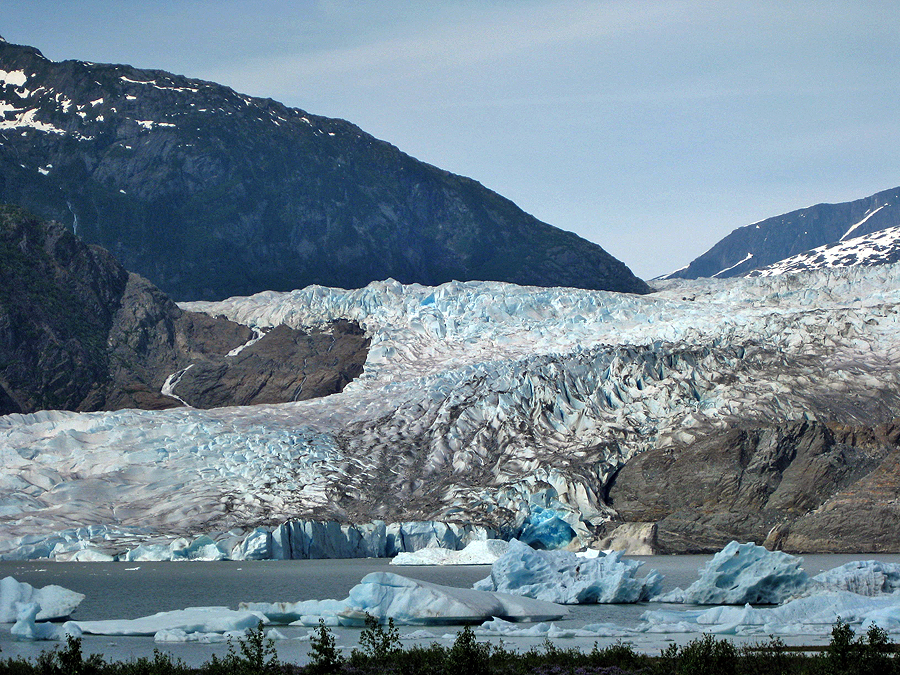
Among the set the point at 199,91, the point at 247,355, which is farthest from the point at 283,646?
the point at 199,91

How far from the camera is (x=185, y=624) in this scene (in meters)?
23.9

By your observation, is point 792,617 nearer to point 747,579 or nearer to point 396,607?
point 747,579

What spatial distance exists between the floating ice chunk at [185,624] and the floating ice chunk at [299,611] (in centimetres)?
50

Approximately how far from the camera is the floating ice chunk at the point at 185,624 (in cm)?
2369

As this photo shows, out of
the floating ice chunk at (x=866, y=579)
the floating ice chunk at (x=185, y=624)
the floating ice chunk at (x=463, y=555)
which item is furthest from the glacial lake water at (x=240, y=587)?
the floating ice chunk at (x=866, y=579)

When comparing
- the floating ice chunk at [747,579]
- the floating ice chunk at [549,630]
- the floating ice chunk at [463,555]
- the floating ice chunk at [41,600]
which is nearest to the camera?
the floating ice chunk at [549,630]

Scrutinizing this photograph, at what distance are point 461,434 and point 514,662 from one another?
4902 centimetres

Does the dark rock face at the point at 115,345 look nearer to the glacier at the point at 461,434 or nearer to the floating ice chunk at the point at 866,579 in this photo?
the glacier at the point at 461,434

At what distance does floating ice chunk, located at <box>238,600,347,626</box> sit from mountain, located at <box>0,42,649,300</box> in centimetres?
11466

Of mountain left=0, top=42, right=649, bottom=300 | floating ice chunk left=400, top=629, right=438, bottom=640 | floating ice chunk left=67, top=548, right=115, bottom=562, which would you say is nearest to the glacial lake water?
floating ice chunk left=400, top=629, right=438, bottom=640

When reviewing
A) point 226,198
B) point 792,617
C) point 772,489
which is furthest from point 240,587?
point 226,198

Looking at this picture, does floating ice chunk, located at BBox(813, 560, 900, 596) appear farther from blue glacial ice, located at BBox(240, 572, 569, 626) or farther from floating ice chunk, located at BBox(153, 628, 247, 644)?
floating ice chunk, located at BBox(153, 628, 247, 644)

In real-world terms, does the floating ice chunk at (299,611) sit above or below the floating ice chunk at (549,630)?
above

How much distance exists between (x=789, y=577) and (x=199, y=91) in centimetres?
14320
